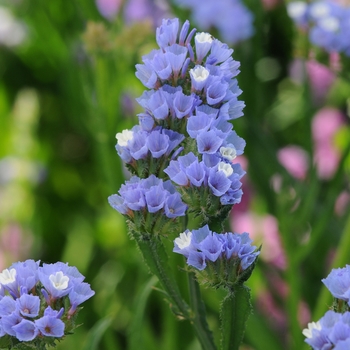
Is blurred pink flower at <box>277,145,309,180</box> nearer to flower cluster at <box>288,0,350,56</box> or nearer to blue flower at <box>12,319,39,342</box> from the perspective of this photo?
flower cluster at <box>288,0,350,56</box>

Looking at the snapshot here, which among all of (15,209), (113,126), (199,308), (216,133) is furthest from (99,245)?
(216,133)

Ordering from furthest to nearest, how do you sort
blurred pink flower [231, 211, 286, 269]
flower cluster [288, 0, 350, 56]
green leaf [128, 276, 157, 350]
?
1. blurred pink flower [231, 211, 286, 269]
2. flower cluster [288, 0, 350, 56]
3. green leaf [128, 276, 157, 350]

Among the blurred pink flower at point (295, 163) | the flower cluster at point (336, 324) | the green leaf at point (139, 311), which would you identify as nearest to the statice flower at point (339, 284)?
the flower cluster at point (336, 324)

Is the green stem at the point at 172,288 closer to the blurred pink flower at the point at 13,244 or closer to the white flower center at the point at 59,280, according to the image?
the white flower center at the point at 59,280

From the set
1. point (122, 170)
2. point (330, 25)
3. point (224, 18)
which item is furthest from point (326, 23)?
point (122, 170)

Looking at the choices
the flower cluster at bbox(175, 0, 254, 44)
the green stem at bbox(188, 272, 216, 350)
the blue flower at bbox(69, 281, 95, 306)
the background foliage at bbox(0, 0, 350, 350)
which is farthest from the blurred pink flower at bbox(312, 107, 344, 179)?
the blue flower at bbox(69, 281, 95, 306)

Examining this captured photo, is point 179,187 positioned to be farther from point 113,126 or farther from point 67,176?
point 67,176
